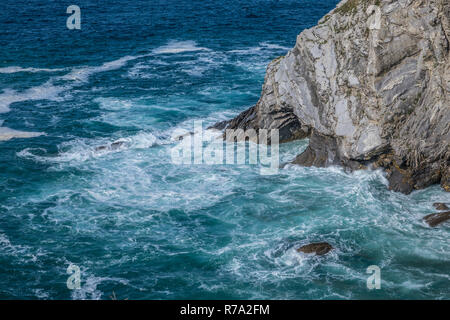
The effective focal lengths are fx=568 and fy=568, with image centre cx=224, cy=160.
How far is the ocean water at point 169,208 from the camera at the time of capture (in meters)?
Answer: 35.5

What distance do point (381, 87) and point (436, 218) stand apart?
1038 centimetres

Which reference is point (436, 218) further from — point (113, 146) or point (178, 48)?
point (178, 48)

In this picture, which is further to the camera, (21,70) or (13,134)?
(21,70)

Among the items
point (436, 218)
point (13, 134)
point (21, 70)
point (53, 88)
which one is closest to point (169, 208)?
point (436, 218)

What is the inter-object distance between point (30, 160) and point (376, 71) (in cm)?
3256

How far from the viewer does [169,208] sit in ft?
146

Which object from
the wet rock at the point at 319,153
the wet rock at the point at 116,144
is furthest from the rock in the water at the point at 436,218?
the wet rock at the point at 116,144

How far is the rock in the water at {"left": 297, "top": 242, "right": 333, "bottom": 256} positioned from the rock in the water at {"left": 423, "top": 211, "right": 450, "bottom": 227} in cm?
751

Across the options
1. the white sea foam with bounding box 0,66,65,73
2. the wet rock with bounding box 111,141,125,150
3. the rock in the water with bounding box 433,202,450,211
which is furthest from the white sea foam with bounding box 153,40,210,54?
the rock in the water with bounding box 433,202,450,211

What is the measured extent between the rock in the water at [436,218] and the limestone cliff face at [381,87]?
357cm

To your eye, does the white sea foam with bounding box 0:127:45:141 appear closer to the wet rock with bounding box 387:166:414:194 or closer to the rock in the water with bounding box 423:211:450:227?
the wet rock with bounding box 387:166:414:194

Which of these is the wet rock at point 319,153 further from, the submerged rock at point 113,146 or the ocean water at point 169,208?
the submerged rock at point 113,146
